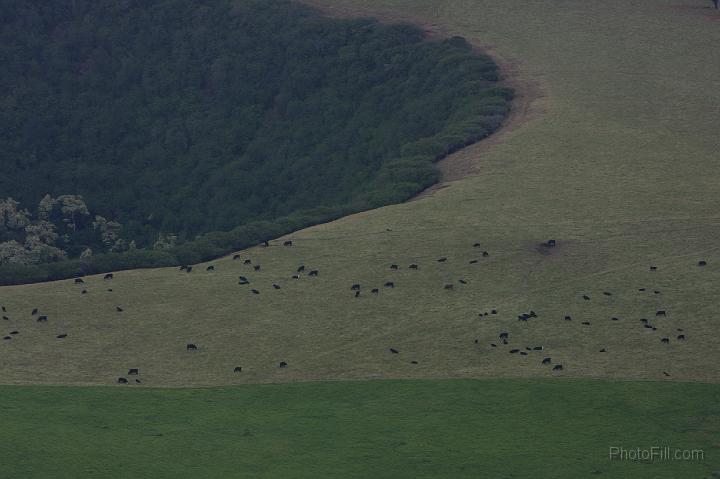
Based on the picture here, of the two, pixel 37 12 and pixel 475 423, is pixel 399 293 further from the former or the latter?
pixel 37 12

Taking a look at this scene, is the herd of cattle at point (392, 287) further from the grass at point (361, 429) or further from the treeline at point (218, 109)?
the treeline at point (218, 109)

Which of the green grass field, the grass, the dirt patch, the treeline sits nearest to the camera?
the grass

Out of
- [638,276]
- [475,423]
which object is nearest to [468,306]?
[638,276]

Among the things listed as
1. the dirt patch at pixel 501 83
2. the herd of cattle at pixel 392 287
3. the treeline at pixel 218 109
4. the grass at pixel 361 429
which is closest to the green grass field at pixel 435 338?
the grass at pixel 361 429

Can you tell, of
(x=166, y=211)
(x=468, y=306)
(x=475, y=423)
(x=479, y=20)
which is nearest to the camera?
(x=475, y=423)

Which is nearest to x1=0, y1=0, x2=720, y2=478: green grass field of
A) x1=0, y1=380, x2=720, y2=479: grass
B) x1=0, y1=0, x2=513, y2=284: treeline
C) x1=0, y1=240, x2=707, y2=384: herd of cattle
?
x1=0, y1=380, x2=720, y2=479: grass

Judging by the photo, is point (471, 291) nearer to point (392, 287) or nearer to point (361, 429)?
point (392, 287)

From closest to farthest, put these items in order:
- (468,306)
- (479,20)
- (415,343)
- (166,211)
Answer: (415,343) < (468,306) < (166,211) < (479,20)

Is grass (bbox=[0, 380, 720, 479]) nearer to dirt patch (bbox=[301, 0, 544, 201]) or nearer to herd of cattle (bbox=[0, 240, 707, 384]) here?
herd of cattle (bbox=[0, 240, 707, 384])
